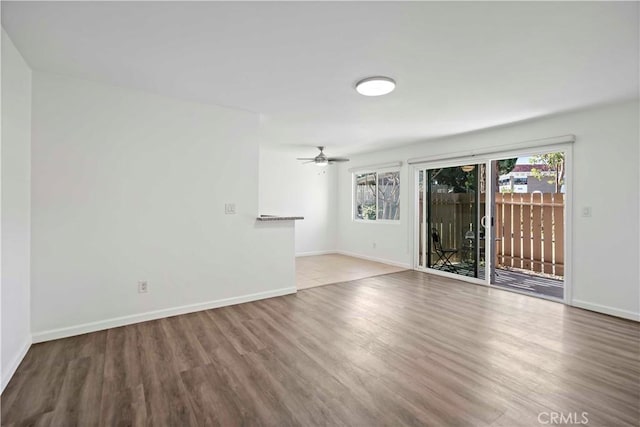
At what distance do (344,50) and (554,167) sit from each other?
5776 millimetres

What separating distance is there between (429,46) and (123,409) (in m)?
3.05

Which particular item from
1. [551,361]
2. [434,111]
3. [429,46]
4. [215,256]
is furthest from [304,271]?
[429,46]

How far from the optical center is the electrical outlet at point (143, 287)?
9.95 feet

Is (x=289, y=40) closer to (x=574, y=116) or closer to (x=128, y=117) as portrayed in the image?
(x=128, y=117)

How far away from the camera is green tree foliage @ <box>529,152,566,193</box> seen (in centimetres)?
571

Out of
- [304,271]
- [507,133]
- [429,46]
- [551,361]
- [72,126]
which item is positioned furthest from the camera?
[304,271]

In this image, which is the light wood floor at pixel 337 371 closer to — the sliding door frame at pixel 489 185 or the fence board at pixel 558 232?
the sliding door frame at pixel 489 185

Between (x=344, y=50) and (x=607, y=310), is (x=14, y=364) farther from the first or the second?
(x=607, y=310)

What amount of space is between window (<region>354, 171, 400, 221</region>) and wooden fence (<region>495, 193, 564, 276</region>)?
2.03 metres

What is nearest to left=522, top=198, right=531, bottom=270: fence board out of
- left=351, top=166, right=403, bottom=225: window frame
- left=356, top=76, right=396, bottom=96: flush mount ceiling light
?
left=351, top=166, right=403, bottom=225: window frame

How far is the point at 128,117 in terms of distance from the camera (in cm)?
295

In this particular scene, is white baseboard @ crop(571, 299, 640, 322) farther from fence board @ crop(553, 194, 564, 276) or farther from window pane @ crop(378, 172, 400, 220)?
window pane @ crop(378, 172, 400, 220)

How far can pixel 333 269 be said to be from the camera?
5.61 m

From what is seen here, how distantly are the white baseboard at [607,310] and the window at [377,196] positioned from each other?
308 cm
